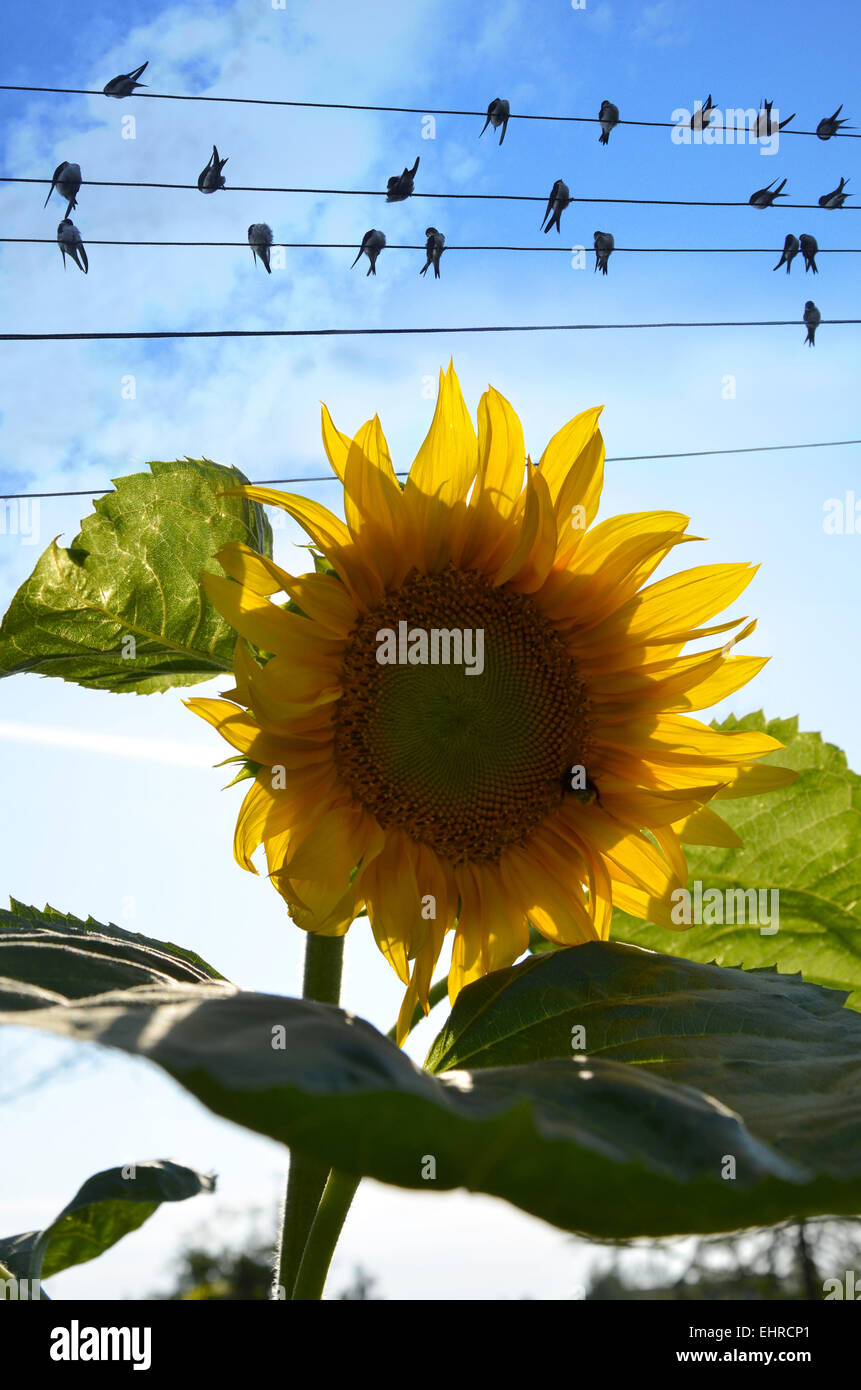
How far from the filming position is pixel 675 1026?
0.90 meters

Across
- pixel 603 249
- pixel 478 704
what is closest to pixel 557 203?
pixel 603 249

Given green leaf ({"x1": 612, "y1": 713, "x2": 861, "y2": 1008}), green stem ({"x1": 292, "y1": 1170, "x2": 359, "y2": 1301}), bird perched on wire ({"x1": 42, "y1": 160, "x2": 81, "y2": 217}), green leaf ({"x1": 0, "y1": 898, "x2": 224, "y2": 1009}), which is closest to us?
green leaf ({"x1": 0, "y1": 898, "x2": 224, "y2": 1009})

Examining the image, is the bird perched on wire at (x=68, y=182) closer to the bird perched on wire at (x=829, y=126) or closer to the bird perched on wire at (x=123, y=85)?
the bird perched on wire at (x=123, y=85)

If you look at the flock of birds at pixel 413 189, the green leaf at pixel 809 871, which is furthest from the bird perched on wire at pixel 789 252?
the green leaf at pixel 809 871

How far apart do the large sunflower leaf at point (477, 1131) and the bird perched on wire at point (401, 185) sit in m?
8.14

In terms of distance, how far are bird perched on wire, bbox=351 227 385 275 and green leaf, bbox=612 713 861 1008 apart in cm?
730

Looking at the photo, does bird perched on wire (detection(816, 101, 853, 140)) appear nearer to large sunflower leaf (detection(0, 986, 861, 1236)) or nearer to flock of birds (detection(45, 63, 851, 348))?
flock of birds (detection(45, 63, 851, 348))

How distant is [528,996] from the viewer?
992 millimetres

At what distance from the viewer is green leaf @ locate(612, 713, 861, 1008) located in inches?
55.6

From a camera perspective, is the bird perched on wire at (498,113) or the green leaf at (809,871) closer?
the green leaf at (809,871)

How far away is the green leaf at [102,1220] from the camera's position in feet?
3.38

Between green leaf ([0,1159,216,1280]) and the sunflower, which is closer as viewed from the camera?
green leaf ([0,1159,216,1280])

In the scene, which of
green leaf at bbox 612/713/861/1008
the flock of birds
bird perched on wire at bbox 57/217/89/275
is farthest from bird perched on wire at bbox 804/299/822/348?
green leaf at bbox 612/713/861/1008
